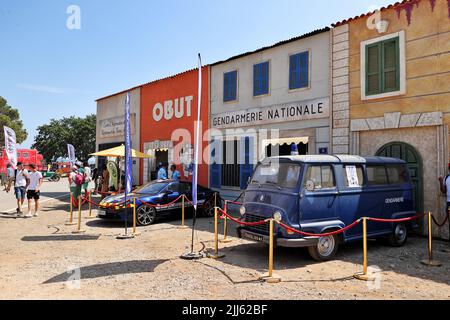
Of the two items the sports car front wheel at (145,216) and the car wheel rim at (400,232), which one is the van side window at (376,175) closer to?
the car wheel rim at (400,232)

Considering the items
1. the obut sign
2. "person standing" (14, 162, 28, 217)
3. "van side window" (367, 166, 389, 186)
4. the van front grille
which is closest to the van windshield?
the van front grille

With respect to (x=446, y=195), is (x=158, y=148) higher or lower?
higher

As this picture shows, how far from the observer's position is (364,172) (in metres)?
7.76

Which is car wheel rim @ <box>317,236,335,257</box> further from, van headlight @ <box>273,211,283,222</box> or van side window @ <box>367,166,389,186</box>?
van side window @ <box>367,166,389,186</box>

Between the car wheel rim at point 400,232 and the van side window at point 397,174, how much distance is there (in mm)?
1021

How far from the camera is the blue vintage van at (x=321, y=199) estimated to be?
6703 millimetres

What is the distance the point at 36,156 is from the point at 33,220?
26.9 meters

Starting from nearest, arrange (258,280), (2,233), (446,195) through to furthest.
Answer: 1. (258,280)
2. (446,195)
3. (2,233)

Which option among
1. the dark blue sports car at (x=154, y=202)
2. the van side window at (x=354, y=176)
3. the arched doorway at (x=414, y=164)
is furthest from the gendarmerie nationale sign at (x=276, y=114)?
the van side window at (x=354, y=176)

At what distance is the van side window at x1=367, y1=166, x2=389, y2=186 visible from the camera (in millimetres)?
7838

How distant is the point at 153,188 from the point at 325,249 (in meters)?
6.19

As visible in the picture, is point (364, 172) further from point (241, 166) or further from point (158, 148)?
point (158, 148)

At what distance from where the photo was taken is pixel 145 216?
10711 millimetres
